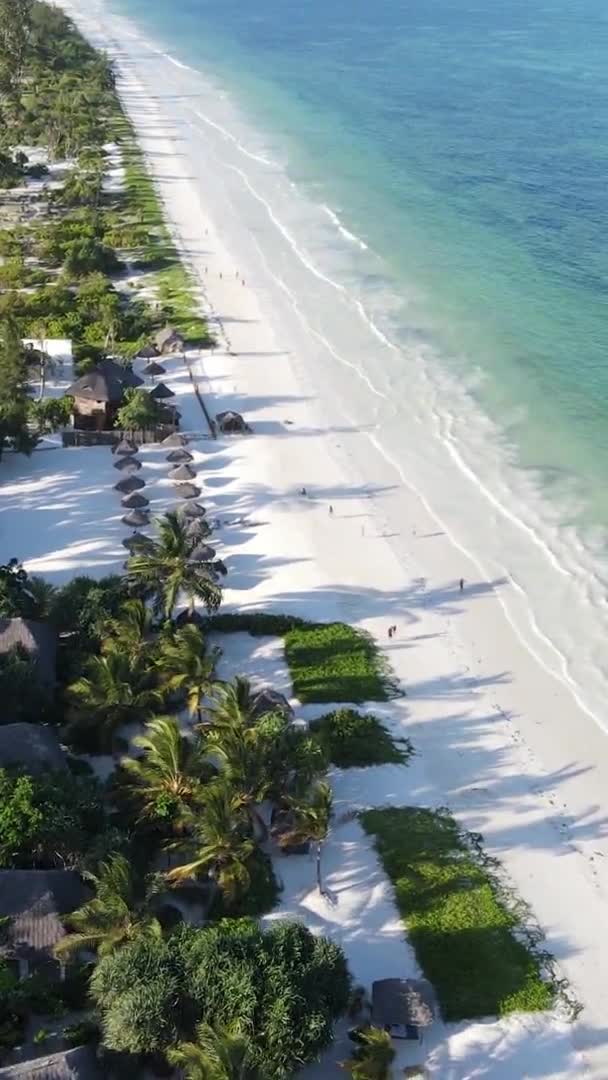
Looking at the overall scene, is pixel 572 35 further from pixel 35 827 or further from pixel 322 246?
pixel 35 827

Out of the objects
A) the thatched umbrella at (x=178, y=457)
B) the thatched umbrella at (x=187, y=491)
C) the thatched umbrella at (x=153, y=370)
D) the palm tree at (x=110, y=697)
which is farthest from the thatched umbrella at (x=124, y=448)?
the palm tree at (x=110, y=697)

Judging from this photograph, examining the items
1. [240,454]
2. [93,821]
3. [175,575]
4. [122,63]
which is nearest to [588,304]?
[240,454]

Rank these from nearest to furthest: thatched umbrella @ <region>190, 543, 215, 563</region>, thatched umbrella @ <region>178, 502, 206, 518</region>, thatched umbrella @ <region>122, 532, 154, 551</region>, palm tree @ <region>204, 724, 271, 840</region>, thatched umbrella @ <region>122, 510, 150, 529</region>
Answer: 1. palm tree @ <region>204, 724, 271, 840</region>
2. thatched umbrella @ <region>122, 532, 154, 551</region>
3. thatched umbrella @ <region>190, 543, 215, 563</region>
4. thatched umbrella @ <region>122, 510, 150, 529</region>
5. thatched umbrella @ <region>178, 502, 206, 518</region>

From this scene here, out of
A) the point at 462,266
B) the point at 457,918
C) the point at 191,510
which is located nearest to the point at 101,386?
the point at 191,510

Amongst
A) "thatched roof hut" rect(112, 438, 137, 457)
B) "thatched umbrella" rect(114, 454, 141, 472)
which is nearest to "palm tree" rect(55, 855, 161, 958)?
"thatched umbrella" rect(114, 454, 141, 472)

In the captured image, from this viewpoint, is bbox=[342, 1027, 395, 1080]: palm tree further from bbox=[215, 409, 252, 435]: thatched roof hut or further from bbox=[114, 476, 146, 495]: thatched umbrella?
bbox=[215, 409, 252, 435]: thatched roof hut
